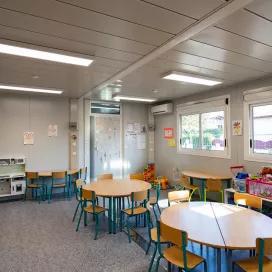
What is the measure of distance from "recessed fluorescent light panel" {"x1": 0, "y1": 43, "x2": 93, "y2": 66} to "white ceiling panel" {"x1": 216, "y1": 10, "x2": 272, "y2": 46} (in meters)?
1.79

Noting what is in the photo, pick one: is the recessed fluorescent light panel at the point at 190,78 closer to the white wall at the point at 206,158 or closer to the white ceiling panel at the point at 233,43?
the white wall at the point at 206,158

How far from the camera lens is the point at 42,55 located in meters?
2.97

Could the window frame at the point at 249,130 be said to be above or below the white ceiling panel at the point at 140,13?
below

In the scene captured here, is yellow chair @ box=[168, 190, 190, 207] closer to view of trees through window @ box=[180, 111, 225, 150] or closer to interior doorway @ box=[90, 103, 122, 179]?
view of trees through window @ box=[180, 111, 225, 150]

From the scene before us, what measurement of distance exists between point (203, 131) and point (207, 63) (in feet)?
9.03

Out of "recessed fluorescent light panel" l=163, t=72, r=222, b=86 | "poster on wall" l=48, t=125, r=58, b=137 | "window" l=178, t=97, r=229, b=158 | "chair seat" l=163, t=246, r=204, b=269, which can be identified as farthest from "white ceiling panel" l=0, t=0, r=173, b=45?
"poster on wall" l=48, t=125, r=58, b=137

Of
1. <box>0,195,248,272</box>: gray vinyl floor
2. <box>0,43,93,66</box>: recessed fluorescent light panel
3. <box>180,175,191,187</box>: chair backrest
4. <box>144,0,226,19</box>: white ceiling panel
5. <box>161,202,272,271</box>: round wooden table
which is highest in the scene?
<box>144,0,226,19</box>: white ceiling panel

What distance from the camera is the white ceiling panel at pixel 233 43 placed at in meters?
2.43

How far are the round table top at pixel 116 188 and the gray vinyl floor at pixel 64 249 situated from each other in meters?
0.65

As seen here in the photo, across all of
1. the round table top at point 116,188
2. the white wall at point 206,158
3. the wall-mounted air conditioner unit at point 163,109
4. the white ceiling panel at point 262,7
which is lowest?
the round table top at point 116,188

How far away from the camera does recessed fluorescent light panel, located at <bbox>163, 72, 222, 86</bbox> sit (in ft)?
12.9

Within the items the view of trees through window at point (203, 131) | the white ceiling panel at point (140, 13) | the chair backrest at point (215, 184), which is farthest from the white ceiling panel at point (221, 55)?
the chair backrest at point (215, 184)

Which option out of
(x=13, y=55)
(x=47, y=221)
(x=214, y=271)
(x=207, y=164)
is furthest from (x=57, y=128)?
(x=214, y=271)

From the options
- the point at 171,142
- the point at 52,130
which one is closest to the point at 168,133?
the point at 171,142
